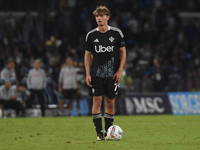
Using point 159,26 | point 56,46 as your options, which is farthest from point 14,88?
point 159,26

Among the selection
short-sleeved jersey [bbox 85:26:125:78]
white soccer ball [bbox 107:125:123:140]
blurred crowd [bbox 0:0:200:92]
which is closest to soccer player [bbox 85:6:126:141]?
short-sleeved jersey [bbox 85:26:125:78]

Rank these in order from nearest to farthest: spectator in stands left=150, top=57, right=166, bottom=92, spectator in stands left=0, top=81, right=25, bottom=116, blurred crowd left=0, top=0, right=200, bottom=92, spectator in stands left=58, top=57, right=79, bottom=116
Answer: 1. spectator in stands left=0, top=81, right=25, bottom=116
2. spectator in stands left=58, top=57, right=79, bottom=116
3. spectator in stands left=150, top=57, right=166, bottom=92
4. blurred crowd left=0, top=0, right=200, bottom=92

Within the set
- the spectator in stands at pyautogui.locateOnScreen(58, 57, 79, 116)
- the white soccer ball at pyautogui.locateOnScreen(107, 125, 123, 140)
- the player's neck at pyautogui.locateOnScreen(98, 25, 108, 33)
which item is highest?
the player's neck at pyautogui.locateOnScreen(98, 25, 108, 33)

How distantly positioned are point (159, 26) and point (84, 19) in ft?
14.9

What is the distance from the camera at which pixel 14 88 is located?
63.1ft

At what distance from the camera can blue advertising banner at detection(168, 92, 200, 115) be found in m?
21.6

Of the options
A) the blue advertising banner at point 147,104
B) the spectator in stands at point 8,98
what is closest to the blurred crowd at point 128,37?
the blue advertising banner at point 147,104

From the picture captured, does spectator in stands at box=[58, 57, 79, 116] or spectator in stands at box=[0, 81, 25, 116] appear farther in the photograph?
spectator in stands at box=[58, 57, 79, 116]

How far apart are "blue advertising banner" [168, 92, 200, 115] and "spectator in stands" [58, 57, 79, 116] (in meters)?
4.59

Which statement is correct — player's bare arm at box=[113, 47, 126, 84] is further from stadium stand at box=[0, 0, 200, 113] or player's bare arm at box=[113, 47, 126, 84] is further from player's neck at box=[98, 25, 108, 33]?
stadium stand at box=[0, 0, 200, 113]

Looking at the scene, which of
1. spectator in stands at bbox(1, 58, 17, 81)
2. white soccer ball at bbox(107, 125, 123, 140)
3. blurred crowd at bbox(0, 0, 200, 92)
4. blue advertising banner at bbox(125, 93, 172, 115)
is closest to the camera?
white soccer ball at bbox(107, 125, 123, 140)

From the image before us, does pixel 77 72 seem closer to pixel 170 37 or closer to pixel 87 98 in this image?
pixel 87 98

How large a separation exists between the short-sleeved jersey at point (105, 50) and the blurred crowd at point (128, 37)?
11903mm

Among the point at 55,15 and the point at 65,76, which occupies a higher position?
the point at 55,15
